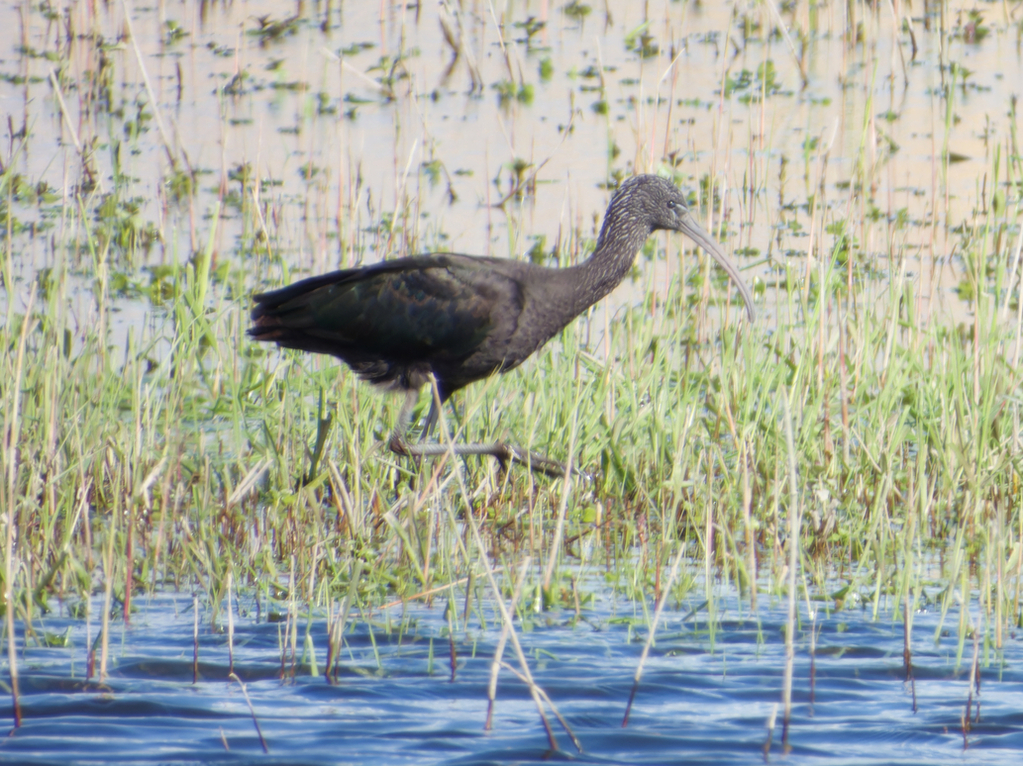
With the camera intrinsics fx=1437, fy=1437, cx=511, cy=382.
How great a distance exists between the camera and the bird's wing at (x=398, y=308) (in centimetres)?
477

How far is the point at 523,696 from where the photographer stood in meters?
3.30

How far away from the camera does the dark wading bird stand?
4766 millimetres

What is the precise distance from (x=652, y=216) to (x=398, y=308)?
108cm

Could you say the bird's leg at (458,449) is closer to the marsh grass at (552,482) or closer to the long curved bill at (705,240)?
the marsh grass at (552,482)

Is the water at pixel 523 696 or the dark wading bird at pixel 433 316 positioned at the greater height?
the dark wading bird at pixel 433 316

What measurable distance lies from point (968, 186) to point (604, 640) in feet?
19.6

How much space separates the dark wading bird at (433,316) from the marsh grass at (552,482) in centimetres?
15

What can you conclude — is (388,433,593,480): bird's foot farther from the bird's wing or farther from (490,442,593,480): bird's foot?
the bird's wing

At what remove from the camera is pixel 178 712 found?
3.14m

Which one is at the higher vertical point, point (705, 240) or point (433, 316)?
point (705, 240)

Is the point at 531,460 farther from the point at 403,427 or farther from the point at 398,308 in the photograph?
the point at 398,308

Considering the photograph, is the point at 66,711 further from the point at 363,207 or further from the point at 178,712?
the point at 363,207

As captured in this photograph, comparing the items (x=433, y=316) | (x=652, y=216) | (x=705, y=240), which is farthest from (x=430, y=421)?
(x=705, y=240)

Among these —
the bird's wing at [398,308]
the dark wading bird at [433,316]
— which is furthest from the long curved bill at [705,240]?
the bird's wing at [398,308]
